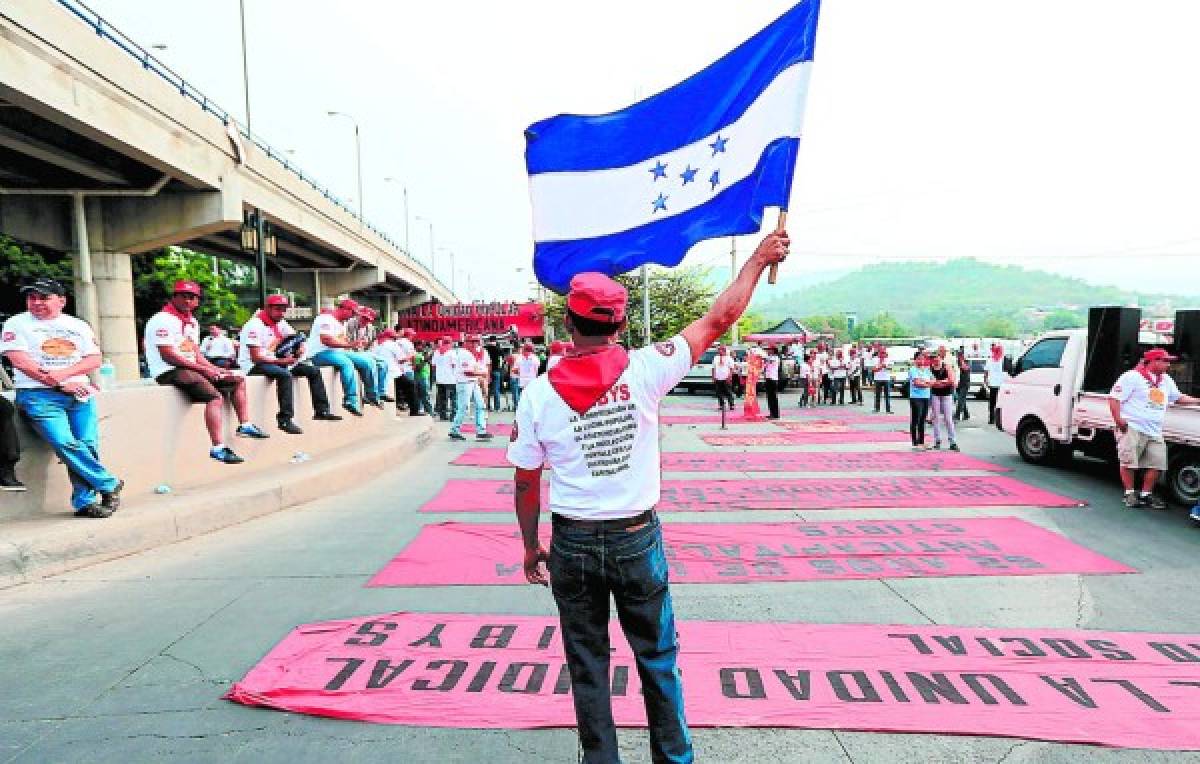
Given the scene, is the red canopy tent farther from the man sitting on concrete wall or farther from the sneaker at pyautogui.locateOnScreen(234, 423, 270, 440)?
the man sitting on concrete wall

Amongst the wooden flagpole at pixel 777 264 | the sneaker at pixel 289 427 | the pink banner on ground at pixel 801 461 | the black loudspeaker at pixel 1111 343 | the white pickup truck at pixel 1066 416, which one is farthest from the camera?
the pink banner on ground at pixel 801 461

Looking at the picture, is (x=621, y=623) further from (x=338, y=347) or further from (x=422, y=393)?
(x=422, y=393)

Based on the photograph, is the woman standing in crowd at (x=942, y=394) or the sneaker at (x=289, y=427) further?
the woman standing in crowd at (x=942, y=394)

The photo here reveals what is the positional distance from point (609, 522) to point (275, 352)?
8055mm

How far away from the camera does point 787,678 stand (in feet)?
12.6

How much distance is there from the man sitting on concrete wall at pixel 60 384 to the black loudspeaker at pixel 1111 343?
1152 centimetres

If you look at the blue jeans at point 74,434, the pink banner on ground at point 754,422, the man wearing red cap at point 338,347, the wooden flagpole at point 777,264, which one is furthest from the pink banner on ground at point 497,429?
the wooden flagpole at point 777,264

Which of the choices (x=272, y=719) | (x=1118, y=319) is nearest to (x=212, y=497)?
(x=272, y=719)

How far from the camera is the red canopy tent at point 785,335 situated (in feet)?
129

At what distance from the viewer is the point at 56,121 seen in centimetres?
1470

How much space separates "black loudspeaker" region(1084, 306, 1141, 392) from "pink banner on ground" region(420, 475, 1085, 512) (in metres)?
2.01

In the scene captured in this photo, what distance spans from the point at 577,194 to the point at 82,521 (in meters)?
4.84

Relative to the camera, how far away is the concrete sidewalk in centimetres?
545

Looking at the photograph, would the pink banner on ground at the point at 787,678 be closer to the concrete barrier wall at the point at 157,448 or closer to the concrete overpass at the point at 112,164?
the concrete barrier wall at the point at 157,448
